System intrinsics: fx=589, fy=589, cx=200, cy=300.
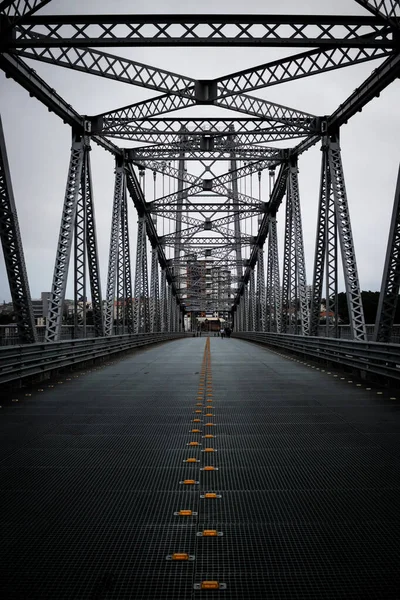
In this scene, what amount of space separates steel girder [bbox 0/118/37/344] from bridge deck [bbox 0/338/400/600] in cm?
375

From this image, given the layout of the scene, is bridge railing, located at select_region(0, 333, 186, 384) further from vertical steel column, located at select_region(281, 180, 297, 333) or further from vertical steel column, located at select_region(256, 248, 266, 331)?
vertical steel column, located at select_region(256, 248, 266, 331)

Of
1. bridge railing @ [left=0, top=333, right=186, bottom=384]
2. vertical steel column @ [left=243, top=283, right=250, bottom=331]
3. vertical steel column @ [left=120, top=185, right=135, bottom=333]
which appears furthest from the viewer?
vertical steel column @ [left=243, top=283, right=250, bottom=331]

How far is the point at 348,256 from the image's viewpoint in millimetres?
17203

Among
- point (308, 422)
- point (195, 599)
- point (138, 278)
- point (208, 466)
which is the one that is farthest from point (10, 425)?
point (138, 278)

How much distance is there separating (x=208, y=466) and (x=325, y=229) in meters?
14.4

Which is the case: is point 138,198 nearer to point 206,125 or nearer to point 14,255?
point 206,125

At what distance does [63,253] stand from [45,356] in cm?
502

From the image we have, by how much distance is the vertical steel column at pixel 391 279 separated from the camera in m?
11.7

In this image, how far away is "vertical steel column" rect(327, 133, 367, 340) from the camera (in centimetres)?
1606

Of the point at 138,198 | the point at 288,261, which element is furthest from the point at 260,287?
the point at 288,261

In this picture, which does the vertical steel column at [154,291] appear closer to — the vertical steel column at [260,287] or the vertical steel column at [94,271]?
the vertical steel column at [260,287]

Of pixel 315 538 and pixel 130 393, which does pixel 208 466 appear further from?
pixel 130 393

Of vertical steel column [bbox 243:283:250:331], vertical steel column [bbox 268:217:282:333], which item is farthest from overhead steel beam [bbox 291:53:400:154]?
vertical steel column [bbox 243:283:250:331]

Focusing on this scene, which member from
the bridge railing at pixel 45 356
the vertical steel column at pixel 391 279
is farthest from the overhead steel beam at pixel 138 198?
the vertical steel column at pixel 391 279
